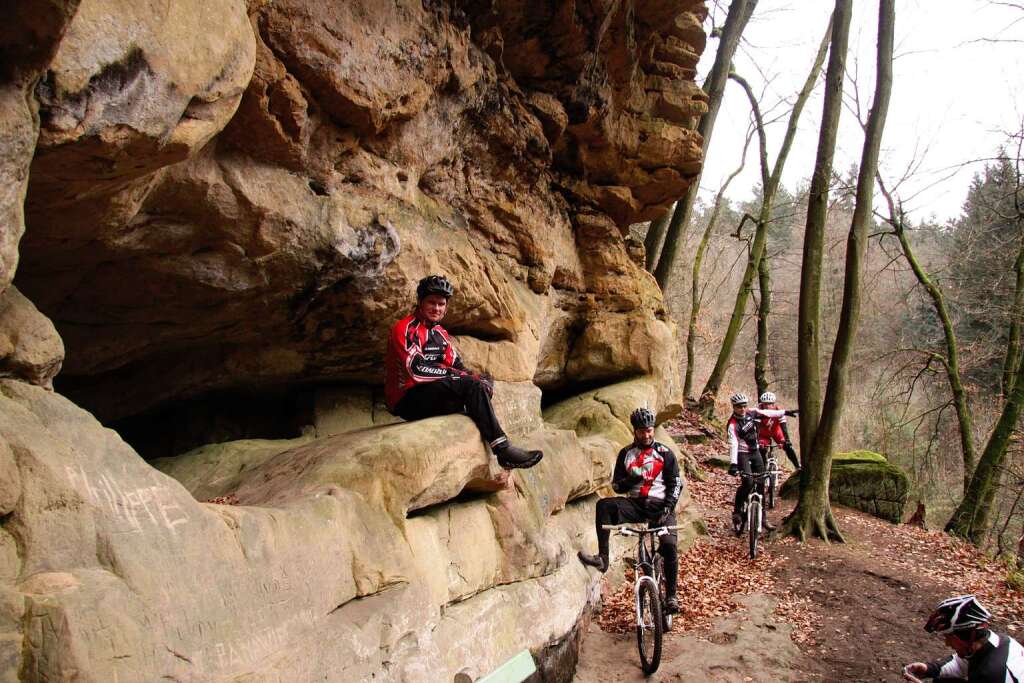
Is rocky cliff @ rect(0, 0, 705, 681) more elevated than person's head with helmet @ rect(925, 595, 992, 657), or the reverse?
rocky cliff @ rect(0, 0, 705, 681)

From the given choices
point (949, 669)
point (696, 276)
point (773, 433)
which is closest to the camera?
point (949, 669)

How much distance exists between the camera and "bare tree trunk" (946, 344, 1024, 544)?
43.7ft

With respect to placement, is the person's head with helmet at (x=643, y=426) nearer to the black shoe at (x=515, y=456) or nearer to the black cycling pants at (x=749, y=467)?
the black shoe at (x=515, y=456)

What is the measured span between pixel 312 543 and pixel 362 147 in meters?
4.04

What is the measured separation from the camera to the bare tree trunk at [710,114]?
15.3 metres

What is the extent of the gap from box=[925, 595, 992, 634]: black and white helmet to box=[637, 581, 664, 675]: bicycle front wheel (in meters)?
2.42

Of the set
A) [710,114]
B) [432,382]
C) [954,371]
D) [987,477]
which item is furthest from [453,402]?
[954,371]

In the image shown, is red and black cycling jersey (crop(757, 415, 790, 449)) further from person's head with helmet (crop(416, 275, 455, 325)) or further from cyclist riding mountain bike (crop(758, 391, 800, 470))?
person's head with helmet (crop(416, 275, 455, 325))

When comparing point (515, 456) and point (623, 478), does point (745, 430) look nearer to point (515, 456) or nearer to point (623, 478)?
point (623, 478)

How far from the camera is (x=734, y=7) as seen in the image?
15367 millimetres

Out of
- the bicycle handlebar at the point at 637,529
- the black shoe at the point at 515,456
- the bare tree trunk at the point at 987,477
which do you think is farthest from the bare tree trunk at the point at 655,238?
the black shoe at the point at 515,456

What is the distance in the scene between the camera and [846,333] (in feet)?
39.4

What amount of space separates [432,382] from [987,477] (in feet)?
40.8

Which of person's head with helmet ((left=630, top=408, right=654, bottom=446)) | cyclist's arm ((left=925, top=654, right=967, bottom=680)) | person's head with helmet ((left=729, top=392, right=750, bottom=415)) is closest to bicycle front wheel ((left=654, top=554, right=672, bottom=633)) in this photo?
person's head with helmet ((left=630, top=408, right=654, bottom=446))
